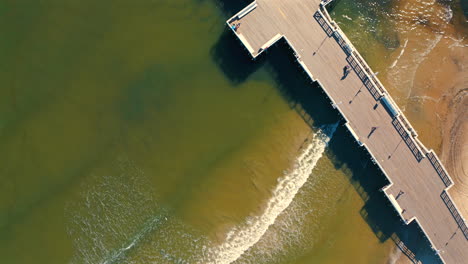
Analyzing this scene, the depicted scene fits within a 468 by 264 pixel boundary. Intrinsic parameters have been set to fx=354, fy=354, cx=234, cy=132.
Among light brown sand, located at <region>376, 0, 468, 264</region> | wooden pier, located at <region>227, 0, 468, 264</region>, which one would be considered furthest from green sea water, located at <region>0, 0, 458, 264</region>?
light brown sand, located at <region>376, 0, 468, 264</region>

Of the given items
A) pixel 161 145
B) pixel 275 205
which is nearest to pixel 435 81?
pixel 275 205

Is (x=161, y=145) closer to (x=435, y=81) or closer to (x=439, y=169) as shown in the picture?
(x=439, y=169)

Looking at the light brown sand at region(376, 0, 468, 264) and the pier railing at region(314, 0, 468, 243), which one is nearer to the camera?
the pier railing at region(314, 0, 468, 243)

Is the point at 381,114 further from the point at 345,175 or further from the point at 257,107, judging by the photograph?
the point at 257,107

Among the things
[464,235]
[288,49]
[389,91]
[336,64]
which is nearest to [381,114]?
[389,91]

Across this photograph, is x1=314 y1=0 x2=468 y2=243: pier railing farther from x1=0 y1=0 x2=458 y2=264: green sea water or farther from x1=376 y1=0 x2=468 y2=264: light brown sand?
x1=0 y1=0 x2=458 y2=264: green sea water

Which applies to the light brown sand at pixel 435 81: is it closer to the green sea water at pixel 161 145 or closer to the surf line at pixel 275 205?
the green sea water at pixel 161 145

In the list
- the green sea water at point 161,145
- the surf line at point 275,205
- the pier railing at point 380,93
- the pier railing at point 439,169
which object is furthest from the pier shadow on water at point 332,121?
the pier railing at point 439,169
